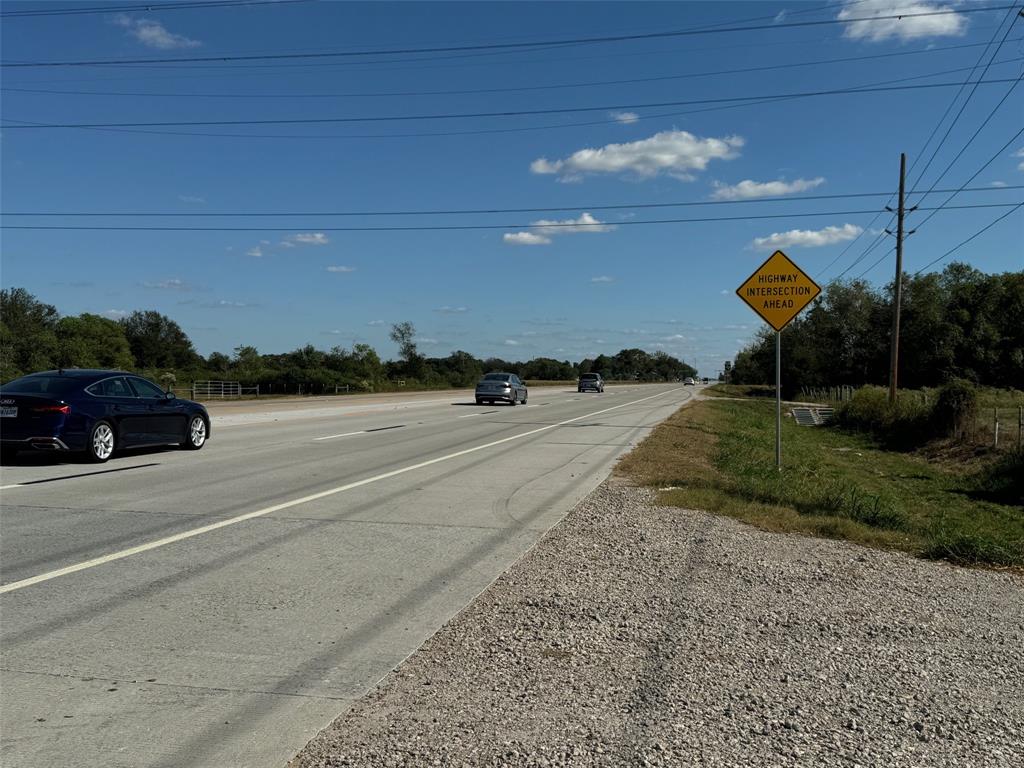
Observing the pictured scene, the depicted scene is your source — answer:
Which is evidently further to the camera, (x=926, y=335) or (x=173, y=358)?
(x=173, y=358)

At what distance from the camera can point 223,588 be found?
617cm

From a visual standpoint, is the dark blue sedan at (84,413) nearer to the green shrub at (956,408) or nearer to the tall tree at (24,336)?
the green shrub at (956,408)

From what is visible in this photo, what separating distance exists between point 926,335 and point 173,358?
128 metres

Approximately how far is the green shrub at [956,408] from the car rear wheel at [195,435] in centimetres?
2134

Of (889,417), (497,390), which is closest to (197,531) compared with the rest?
(889,417)

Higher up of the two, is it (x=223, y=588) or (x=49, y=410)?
(x=49, y=410)

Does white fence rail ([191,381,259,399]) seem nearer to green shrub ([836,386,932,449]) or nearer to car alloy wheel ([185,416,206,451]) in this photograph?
green shrub ([836,386,932,449])

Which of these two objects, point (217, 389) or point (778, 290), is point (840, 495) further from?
point (217, 389)

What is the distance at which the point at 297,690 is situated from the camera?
4285 millimetres

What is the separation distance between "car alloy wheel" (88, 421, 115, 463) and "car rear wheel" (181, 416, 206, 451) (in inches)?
83.4

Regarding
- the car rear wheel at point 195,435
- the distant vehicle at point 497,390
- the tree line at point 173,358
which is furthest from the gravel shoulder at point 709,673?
the tree line at point 173,358

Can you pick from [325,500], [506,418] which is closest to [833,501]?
[325,500]

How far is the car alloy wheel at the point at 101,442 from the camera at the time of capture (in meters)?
13.3

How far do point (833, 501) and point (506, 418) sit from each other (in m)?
20.0
